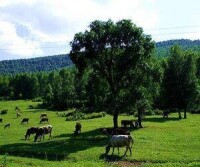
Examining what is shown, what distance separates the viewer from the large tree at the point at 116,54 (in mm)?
52444

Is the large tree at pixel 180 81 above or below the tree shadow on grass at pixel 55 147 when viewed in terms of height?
above

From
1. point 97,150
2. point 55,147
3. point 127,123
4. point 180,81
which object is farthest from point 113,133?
point 180,81

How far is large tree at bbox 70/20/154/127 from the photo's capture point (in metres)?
52.4

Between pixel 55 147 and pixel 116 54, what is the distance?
55.4 feet

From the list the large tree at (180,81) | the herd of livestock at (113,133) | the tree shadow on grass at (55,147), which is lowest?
the tree shadow on grass at (55,147)

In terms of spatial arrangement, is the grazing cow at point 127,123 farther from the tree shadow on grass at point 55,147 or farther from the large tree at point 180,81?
the large tree at point 180,81

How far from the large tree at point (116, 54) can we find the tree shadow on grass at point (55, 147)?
22.8 ft

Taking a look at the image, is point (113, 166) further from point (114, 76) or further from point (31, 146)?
point (114, 76)

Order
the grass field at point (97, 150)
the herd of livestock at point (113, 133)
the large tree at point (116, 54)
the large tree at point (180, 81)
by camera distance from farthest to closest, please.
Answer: the large tree at point (180, 81) → the large tree at point (116, 54) → the herd of livestock at point (113, 133) → the grass field at point (97, 150)

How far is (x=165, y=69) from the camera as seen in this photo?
288 ft

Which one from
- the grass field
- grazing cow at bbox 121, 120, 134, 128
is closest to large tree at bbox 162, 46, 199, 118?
grazing cow at bbox 121, 120, 134, 128

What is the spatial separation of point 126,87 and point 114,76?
2348 mm

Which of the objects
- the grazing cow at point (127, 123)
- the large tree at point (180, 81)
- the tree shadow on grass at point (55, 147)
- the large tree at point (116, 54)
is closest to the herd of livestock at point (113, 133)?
the grazing cow at point (127, 123)

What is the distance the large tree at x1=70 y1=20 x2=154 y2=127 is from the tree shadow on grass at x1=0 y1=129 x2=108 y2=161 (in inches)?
274
